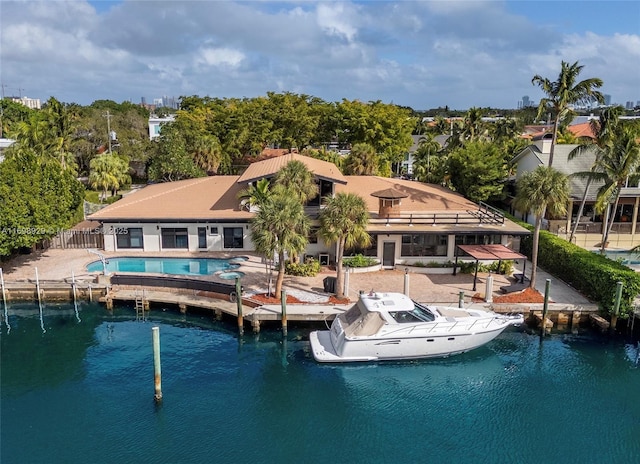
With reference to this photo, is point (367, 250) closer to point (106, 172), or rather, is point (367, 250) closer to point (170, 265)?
point (170, 265)

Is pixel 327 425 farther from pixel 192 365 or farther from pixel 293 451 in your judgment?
pixel 192 365

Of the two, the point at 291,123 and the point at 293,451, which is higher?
the point at 291,123

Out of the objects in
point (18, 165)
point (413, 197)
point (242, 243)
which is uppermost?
point (18, 165)

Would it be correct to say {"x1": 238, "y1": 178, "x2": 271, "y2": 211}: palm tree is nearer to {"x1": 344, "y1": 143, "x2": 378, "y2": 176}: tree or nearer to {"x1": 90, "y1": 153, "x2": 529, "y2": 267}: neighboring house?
{"x1": 90, "y1": 153, "x2": 529, "y2": 267}: neighboring house

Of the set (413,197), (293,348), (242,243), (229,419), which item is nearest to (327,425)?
(229,419)

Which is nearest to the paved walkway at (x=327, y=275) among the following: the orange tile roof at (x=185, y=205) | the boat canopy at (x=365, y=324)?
the orange tile roof at (x=185, y=205)

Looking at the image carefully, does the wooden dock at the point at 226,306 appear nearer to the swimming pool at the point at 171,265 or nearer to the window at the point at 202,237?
the swimming pool at the point at 171,265
